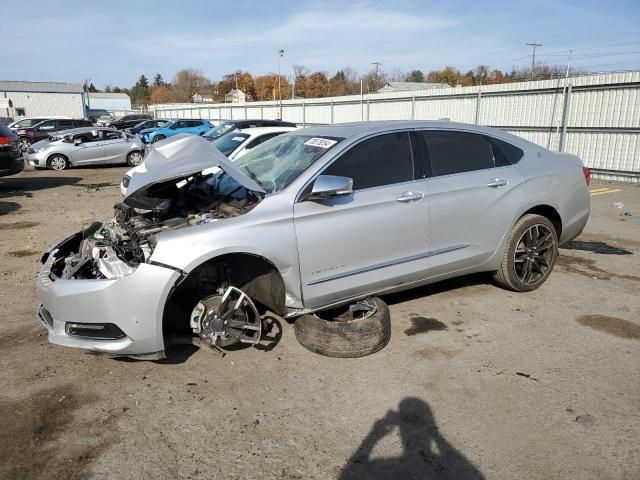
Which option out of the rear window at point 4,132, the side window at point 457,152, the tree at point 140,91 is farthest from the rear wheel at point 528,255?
the tree at point 140,91

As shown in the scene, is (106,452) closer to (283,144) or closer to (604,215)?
(283,144)

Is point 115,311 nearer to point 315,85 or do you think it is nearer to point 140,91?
point 315,85

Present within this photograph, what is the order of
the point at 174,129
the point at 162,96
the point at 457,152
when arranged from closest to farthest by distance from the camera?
1. the point at 457,152
2. the point at 174,129
3. the point at 162,96

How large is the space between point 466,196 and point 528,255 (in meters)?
1.15

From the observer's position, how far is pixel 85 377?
3518 mm

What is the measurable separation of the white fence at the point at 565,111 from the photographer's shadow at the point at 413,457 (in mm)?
13639

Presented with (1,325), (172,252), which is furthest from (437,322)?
(1,325)

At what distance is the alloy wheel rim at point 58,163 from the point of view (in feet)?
55.5

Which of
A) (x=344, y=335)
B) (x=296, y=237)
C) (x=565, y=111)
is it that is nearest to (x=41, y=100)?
(x=565, y=111)

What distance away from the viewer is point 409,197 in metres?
4.02

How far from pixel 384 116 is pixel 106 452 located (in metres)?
21.8

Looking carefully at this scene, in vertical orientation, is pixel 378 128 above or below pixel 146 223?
above

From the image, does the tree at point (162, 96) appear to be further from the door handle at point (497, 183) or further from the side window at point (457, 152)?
the door handle at point (497, 183)

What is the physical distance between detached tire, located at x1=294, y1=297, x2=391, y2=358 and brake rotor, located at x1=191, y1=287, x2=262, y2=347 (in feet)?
1.55
